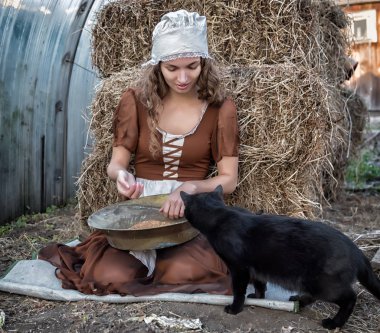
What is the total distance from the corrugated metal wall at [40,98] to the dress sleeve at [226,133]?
6.37ft

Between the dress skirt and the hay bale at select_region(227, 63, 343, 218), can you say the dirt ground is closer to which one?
the dress skirt

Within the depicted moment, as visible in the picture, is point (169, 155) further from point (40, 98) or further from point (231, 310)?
point (40, 98)

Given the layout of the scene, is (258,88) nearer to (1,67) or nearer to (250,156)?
(250,156)

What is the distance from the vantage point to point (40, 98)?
545cm

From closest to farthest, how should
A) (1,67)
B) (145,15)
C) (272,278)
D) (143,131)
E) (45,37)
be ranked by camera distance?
1. (272,278)
2. (143,131)
3. (145,15)
4. (1,67)
5. (45,37)

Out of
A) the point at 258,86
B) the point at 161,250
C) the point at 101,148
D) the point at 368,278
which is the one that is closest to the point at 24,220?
the point at 101,148

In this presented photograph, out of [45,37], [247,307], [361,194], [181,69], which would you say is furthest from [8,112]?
[361,194]

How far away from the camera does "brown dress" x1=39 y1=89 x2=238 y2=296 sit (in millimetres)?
3051

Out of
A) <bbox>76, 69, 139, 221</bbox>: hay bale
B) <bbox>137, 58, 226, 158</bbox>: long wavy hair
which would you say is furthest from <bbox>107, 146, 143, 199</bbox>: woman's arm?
<bbox>76, 69, 139, 221</bbox>: hay bale

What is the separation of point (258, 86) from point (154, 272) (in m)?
1.41

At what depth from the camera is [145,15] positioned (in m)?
4.18

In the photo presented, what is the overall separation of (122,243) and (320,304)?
112cm

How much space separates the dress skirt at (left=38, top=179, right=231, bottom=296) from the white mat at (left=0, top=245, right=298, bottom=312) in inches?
2.1

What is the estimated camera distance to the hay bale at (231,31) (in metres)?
3.83
